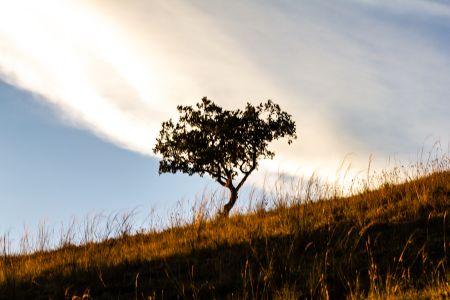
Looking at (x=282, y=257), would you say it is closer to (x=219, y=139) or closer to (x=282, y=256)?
(x=282, y=256)

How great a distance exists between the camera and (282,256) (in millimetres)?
7352

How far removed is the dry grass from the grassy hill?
21 millimetres

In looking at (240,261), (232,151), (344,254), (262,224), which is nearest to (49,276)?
(240,261)

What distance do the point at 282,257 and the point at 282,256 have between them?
0.06 metres

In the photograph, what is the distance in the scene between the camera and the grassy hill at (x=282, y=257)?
20.1 feet

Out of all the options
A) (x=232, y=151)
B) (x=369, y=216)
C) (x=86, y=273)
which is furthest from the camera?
(x=232, y=151)

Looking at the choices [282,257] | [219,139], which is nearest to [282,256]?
[282,257]

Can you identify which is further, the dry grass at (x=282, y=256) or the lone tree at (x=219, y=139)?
the lone tree at (x=219, y=139)

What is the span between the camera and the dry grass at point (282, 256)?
242 inches

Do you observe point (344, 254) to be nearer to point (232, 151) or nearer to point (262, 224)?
point (262, 224)

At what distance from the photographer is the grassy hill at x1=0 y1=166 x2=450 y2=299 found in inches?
241

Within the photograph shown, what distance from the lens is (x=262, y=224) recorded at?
A: 9.45 m

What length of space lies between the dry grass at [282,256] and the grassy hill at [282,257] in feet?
0.07

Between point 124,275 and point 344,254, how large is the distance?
314cm
